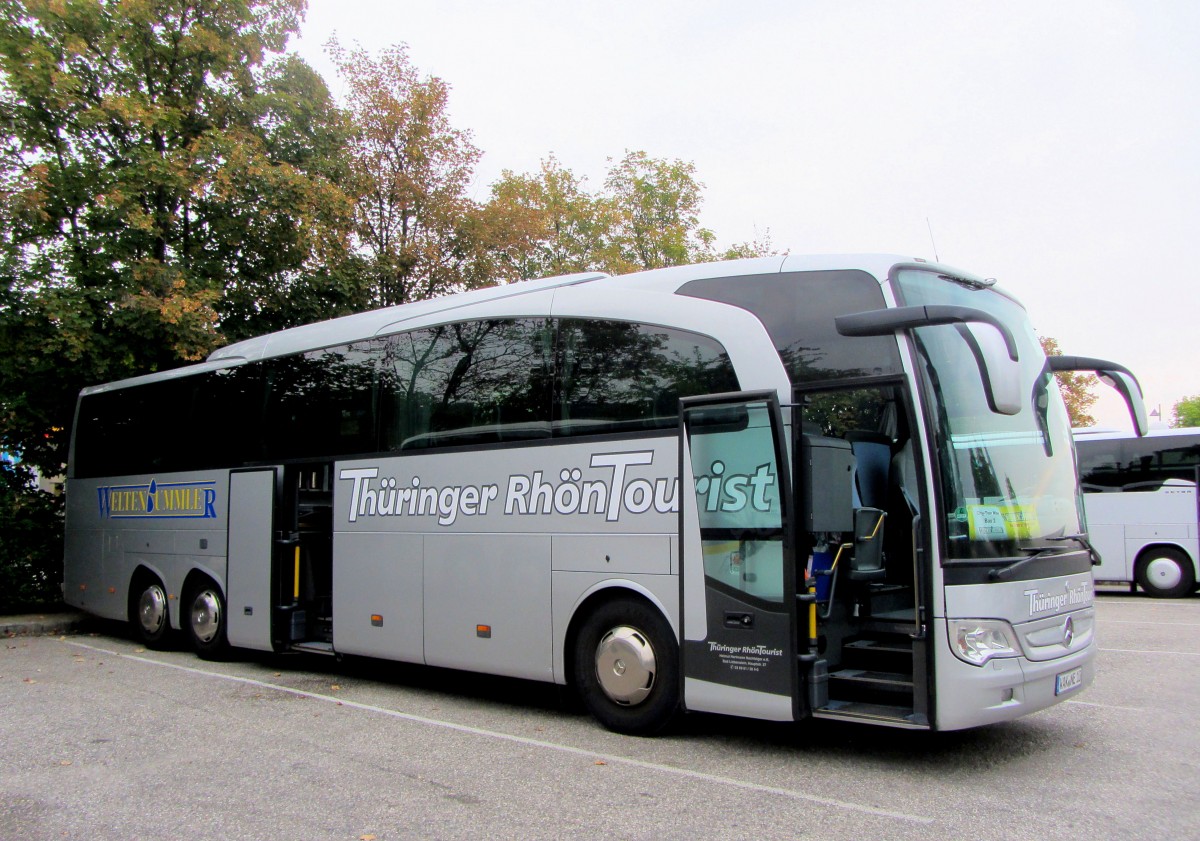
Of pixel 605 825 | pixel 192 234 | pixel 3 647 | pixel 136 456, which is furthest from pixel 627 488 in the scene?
pixel 192 234

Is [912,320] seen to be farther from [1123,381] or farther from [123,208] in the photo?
[123,208]

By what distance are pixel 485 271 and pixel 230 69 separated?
25.1ft

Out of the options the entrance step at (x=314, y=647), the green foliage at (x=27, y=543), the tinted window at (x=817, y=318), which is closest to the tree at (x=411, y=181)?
the green foliage at (x=27, y=543)

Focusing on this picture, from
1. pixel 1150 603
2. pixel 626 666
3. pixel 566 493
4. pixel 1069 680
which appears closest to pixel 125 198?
pixel 566 493

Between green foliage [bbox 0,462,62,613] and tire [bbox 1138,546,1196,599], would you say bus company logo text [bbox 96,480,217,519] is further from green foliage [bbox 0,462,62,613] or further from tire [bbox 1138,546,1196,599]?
tire [bbox 1138,546,1196,599]

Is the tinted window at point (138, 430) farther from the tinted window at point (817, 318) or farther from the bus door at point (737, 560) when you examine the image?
the tinted window at point (817, 318)

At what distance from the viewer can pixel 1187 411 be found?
10519 cm

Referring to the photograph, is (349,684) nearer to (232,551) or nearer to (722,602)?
(232,551)

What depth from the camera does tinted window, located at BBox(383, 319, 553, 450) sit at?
8.34m

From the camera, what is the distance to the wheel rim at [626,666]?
23.9ft

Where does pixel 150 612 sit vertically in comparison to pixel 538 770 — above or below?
above

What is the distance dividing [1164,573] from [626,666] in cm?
1530

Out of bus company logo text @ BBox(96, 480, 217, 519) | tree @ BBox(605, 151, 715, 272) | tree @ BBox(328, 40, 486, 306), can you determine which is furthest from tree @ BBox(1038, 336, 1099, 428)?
bus company logo text @ BBox(96, 480, 217, 519)

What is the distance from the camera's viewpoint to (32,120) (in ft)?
47.3
